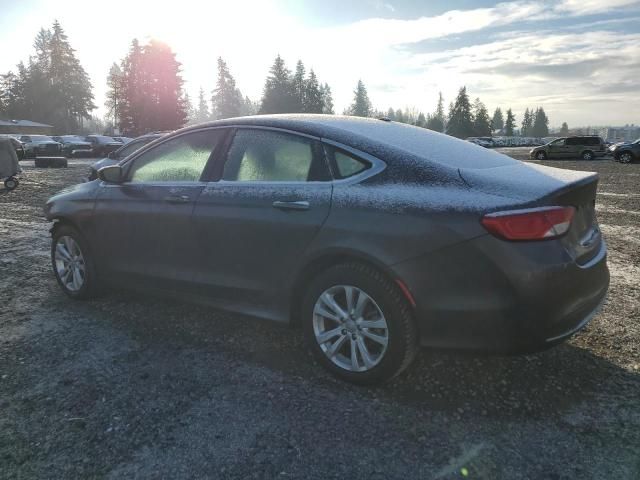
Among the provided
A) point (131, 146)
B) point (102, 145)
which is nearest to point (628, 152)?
point (131, 146)

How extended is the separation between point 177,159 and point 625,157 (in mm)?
33124

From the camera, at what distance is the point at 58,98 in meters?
72.2

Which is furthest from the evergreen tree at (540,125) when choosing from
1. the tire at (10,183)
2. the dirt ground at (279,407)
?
the dirt ground at (279,407)

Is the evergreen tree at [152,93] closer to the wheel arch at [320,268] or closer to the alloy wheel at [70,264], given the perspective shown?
the alloy wheel at [70,264]

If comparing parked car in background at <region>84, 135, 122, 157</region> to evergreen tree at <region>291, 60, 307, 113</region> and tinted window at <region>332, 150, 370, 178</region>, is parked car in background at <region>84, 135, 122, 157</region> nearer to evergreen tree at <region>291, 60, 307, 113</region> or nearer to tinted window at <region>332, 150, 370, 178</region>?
tinted window at <region>332, 150, 370, 178</region>

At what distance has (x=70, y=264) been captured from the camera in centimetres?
480

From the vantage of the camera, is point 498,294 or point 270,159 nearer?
point 498,294

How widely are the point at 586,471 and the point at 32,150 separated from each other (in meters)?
38.1

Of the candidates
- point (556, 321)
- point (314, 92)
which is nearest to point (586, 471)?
point (556, 321)

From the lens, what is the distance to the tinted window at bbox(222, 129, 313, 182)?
3365 mm

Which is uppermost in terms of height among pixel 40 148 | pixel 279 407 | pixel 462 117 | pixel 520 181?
pixel 462 117

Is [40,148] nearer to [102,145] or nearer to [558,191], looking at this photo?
[102,145]

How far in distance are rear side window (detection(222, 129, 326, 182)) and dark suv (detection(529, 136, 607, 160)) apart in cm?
3469

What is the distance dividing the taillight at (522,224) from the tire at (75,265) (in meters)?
3.67
